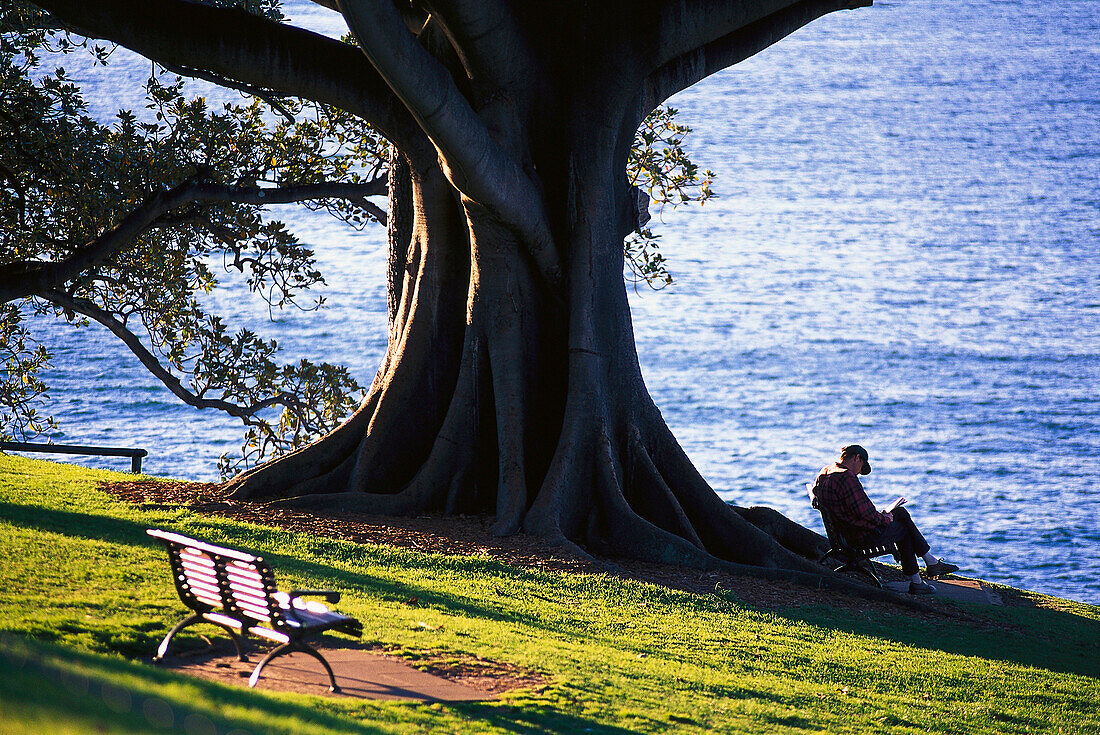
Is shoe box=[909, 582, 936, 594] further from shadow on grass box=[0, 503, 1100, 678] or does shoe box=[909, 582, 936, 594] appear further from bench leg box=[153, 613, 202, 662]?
bench leg box=[153, 613, 202, 662]

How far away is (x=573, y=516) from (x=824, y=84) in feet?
244

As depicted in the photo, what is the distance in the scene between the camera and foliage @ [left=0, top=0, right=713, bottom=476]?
12.0 metres

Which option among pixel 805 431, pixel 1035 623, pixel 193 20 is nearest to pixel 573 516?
pixel 1035 623

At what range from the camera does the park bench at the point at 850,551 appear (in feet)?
33.7

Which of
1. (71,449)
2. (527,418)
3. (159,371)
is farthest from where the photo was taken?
(159,371)

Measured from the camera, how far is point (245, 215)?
13.3 m

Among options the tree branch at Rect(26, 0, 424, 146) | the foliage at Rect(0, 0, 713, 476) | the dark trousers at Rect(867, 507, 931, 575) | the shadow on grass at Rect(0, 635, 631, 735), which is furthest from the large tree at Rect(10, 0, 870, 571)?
the shadow on grass at Rect(0, 635, 631, 735)

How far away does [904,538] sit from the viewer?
1033 centimetres

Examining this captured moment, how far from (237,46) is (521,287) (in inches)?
127

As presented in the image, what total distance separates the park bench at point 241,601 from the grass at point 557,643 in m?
0.30

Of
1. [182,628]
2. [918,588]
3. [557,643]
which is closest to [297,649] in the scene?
[182,628]

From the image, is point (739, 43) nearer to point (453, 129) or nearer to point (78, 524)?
point (453, 129)

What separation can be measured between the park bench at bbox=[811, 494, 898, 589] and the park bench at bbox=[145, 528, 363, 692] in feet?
18.6

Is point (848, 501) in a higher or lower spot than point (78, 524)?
higher
